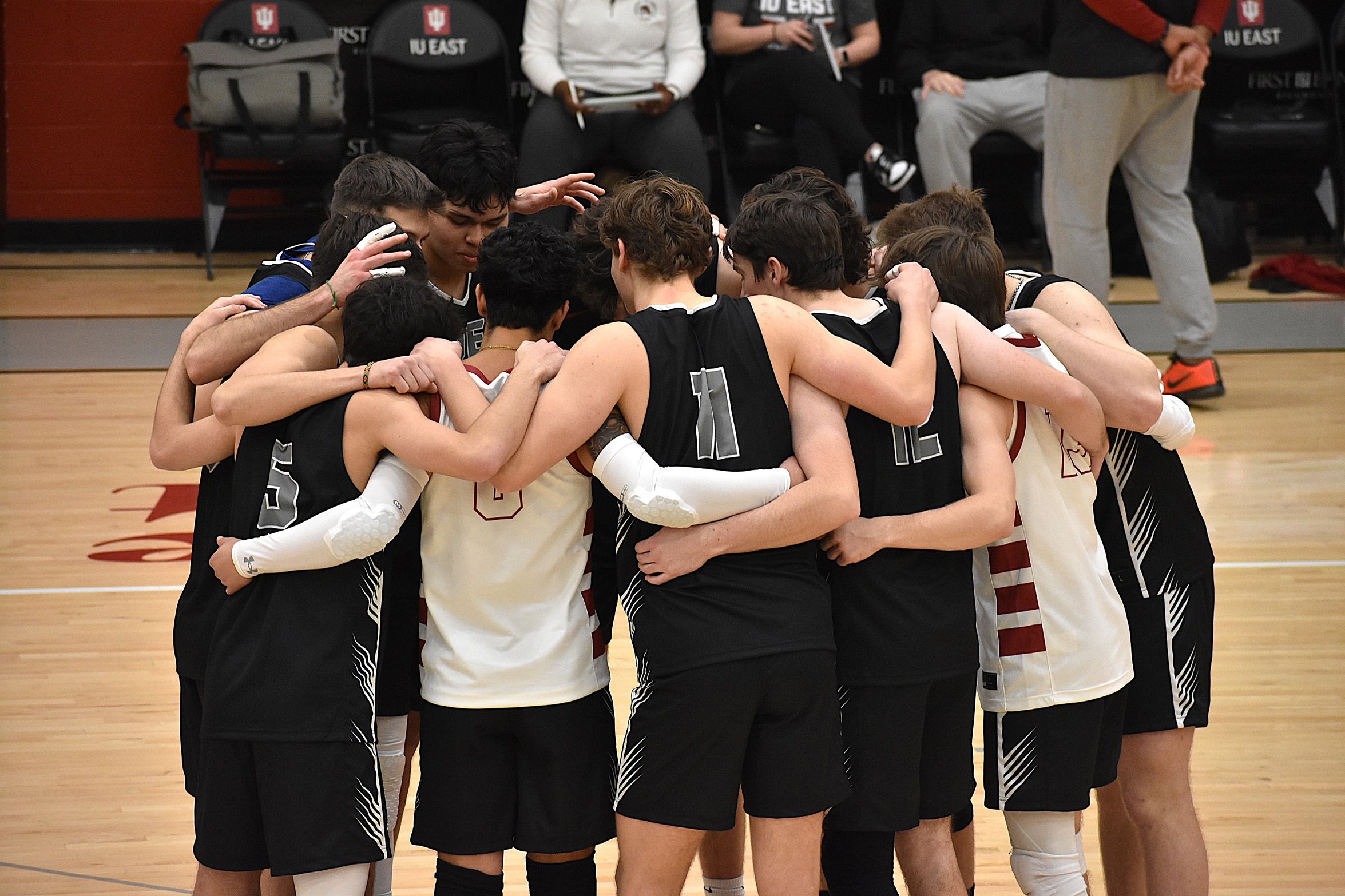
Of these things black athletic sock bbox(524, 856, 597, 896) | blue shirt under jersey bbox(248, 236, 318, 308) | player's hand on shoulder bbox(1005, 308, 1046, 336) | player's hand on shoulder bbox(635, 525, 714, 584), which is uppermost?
player's hand on shoulder bbox(1005, 308, 1046, 336)

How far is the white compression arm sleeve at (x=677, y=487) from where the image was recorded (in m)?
1.94

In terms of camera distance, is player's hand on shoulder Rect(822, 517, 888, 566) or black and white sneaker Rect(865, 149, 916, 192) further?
black and white sneaker Rect(865, 149, 916, 192)

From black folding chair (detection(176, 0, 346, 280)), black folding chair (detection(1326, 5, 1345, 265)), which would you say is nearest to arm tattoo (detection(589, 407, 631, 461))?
black folding chair (detection(176, 0, 346, 280))

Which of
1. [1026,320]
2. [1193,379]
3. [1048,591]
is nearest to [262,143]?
[1193,379]

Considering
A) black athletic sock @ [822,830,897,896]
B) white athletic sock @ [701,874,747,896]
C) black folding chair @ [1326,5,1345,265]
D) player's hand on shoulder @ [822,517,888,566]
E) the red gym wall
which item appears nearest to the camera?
player's hand on shoulder @ [822,517,888,566]

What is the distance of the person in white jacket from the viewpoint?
6746 mm

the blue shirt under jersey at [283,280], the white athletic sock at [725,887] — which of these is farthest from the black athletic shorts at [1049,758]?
the blue shirt under jersey at [283,280]

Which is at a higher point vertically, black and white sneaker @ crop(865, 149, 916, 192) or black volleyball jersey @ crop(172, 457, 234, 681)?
black volleyball jersey @ crop(172, 457, 234, 681)

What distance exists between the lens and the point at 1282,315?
762 centimetres

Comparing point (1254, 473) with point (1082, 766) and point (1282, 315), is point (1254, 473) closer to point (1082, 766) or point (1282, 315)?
point (1282, 315)

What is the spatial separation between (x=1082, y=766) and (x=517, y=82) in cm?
720

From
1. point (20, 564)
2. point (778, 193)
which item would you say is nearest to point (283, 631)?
point (778, 193)

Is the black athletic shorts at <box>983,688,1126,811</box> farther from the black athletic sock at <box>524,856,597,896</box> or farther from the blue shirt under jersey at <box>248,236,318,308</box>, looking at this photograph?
the blue shirt under jersey at <box>248,236,318,308</box>

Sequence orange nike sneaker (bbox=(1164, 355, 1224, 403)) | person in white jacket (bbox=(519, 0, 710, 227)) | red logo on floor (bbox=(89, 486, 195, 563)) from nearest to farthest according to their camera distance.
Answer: red logo on floor (bbox=(89, 486, 195, 563)) → orange nike sneaker (bbox=(1164, 355, 1224, 403)) → person in white jacket (bbox=(519, 0, 710, 227))
